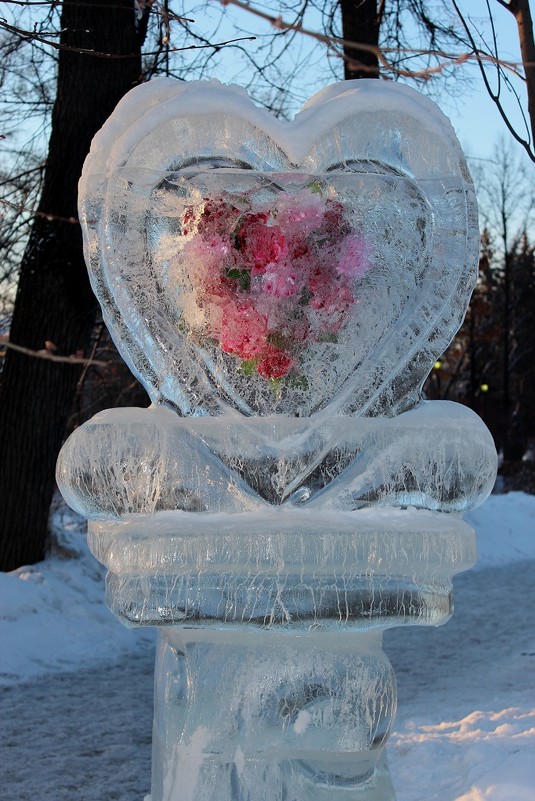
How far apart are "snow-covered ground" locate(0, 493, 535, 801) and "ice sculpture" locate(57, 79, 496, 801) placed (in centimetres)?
136

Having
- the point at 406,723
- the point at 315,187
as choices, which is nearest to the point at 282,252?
the point at 315,187

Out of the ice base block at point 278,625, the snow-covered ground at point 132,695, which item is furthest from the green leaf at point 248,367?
the snow-covered ground at point 132,695

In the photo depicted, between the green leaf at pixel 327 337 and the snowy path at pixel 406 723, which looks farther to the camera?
the snowy path at pixel 406 723

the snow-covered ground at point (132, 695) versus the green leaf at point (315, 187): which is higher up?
the green leaf at point (315, 187)

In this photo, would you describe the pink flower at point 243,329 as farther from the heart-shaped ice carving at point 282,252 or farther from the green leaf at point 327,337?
the green leaf at point 327,337

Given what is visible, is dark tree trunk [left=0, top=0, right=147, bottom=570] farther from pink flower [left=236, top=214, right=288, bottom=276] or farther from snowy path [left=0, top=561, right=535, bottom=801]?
pink flower [left=236, top=214, right=288, bottom=276]

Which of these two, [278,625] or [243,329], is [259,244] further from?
[278,625]

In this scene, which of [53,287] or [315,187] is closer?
[315,187]

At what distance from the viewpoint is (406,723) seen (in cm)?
408

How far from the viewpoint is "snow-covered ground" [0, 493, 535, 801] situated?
11.5 ft

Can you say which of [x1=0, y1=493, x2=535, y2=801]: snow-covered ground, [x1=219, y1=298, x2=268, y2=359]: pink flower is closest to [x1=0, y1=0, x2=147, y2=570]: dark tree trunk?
[x1=0, y1=493, x2=535, y2=801]: snow-covered ground

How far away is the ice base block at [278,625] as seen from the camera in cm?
200

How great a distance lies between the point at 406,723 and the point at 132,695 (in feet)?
4.88

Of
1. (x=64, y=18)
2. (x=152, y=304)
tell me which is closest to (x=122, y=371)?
(x=64, y=18)
